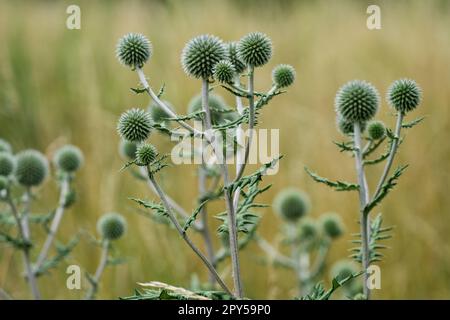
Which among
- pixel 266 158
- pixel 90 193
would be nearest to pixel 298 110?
pixel 90 193

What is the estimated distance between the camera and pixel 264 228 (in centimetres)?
469

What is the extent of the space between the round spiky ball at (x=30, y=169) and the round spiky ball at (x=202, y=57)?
127 centimetres

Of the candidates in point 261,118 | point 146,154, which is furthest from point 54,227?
point 261,118

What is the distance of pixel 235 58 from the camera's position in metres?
1.97

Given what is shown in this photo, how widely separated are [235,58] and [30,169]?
134 centimetres

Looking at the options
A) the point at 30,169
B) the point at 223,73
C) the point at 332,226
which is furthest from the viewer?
the point at 332,226

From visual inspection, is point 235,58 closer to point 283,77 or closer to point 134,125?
point 283,77

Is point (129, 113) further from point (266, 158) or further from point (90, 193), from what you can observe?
point (90, 193)

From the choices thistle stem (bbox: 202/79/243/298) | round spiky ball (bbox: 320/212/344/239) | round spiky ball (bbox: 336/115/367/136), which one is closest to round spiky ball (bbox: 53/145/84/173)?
round spiky ball (bbox: 320/212/344/239)

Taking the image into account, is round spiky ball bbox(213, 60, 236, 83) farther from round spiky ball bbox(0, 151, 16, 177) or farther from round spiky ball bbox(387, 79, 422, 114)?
round spiky ball bbox(0, 151, 16, 177)

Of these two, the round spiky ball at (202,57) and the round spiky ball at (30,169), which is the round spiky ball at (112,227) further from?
the round spiky ball at (202,57)

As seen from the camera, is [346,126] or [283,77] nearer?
[283,77]

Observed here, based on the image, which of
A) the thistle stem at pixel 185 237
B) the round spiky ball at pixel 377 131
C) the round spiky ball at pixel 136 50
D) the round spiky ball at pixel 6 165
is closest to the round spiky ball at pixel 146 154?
the thistle stem at pixel 185 237

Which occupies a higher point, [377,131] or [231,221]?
[377,131]
